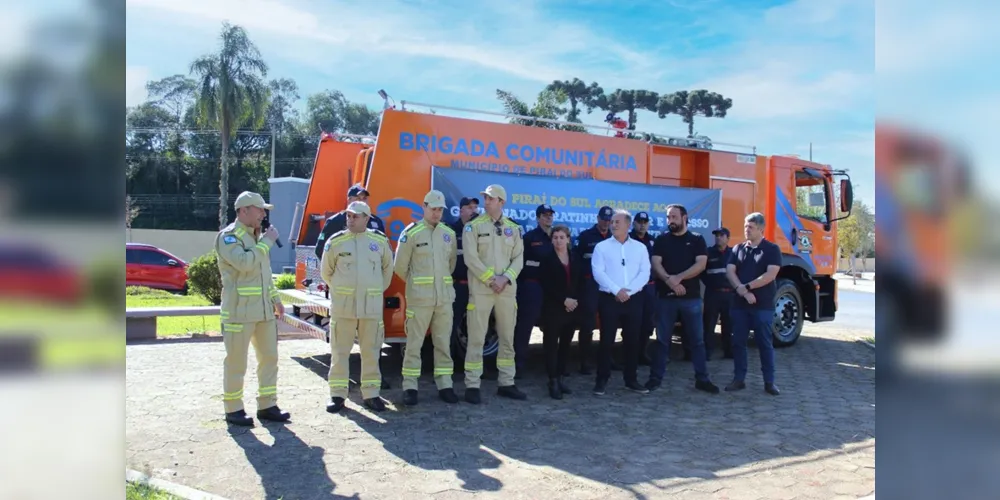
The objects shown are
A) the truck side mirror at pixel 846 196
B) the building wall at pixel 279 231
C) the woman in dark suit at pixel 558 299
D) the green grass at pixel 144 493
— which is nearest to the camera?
the green grass at pixel 144 493

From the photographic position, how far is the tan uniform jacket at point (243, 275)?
525cm

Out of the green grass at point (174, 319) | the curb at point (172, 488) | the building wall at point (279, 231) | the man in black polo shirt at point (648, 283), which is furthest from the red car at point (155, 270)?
the curb at point (172, 488)

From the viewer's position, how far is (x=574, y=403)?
6348 millimetres

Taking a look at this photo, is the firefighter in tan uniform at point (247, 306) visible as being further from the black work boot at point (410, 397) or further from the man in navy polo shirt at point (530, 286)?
the man in navy polo shirt at point (530, 286)

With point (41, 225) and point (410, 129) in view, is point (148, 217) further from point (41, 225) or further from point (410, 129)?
point (41, 225)

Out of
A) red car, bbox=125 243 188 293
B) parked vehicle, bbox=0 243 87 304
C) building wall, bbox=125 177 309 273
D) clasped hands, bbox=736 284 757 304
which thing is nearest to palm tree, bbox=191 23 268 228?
building wall, bbox=125 177 309 273

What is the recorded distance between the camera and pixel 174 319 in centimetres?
1280

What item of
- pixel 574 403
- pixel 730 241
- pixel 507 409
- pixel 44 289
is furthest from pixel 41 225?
pixel 730 241

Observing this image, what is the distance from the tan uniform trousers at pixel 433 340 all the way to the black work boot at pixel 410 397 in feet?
0.09

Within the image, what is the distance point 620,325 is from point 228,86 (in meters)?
27.1

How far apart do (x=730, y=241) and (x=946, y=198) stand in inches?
320

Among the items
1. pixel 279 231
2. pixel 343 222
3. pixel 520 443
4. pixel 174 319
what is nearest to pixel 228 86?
pixel 279 231

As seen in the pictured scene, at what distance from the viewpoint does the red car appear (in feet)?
60.2

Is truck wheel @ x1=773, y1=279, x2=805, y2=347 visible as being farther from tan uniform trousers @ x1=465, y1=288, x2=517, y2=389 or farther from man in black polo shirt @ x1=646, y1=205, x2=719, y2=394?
tan uniform trousers @ x1=465, y1=288, x2=517, y2=389
